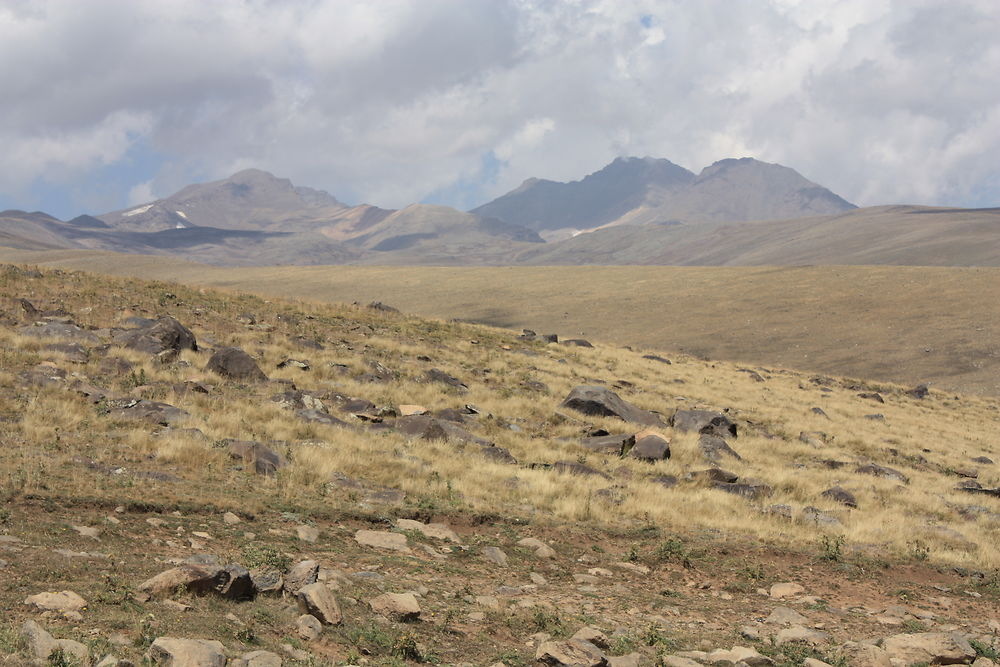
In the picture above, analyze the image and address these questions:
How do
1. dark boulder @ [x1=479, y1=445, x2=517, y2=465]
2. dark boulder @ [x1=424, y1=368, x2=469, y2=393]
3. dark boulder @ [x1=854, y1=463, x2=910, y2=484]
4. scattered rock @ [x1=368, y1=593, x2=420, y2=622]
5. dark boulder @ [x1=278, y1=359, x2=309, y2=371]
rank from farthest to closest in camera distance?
dark boulder @ [x1=424, y1=368, x2=469, y2=393] < dark boulder @ [x1=278, y1=359, x2=309, y2=371] < dark boulder @ [x1=854, y1=463, x2=910, y2=484] < dark boulder @ [x1=479, y1=445, x2=517, y2=465] < scattered rock @ [x1=368, y1=593, x2=420, y2=622]

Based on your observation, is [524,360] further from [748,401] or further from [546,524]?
[546,524]

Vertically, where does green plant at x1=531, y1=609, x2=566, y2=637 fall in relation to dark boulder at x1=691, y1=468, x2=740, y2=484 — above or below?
above

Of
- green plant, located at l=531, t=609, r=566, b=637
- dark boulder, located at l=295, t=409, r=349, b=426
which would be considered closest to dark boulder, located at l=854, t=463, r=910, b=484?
dark boulder, located at l=295, t=409, r=349, b=426

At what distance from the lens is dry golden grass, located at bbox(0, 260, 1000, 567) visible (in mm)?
11016

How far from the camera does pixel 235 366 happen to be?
17.2 meters

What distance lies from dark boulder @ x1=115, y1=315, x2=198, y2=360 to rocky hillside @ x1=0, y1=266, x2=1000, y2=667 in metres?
0.09

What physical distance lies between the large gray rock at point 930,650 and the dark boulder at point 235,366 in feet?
47.1

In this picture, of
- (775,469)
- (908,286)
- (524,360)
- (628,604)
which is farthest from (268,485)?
(908,286)

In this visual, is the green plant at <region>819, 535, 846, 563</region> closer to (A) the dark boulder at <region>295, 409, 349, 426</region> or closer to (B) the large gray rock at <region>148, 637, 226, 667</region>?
(B) the large gray rock at <region>148, 637, 226, 667</region>

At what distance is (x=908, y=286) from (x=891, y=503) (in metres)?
72.4

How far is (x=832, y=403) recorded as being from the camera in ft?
102

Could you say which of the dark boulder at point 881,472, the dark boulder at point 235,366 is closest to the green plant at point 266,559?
→ the dark boulder at point 235,366

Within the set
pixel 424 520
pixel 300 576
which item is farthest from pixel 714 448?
pixel 300 576

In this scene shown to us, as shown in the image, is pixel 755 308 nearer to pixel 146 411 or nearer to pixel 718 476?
pixel 718 476
